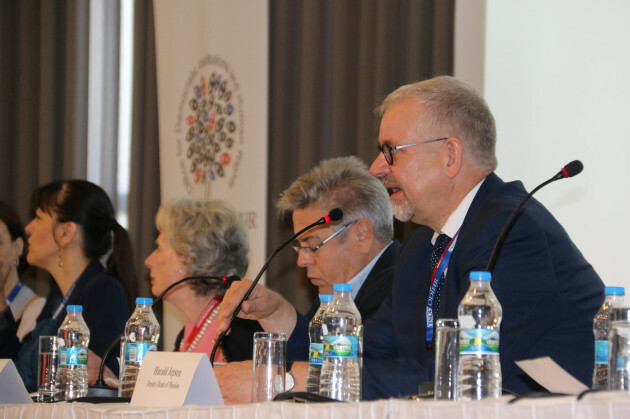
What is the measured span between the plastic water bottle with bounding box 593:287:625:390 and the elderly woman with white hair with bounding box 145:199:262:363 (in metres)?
1.79

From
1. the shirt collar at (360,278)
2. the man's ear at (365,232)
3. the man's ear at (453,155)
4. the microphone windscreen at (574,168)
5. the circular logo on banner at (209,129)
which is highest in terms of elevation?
the circular logo on banner at (209,129)

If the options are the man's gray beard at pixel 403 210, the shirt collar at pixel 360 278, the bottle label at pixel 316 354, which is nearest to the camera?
the bottle label at pixel 316 354

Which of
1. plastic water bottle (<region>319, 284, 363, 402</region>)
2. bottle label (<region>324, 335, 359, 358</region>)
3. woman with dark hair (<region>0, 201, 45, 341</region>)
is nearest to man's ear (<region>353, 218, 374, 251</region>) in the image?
plastic water bottle (<region>319, 284, 363, 402</region>)

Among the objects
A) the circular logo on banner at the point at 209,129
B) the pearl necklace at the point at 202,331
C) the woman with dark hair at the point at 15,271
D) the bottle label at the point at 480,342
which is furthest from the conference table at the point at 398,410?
the circular logo on banner at the point at 209,129

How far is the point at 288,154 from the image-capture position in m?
4.23

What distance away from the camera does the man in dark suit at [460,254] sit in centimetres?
183

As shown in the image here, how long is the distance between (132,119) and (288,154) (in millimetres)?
1276

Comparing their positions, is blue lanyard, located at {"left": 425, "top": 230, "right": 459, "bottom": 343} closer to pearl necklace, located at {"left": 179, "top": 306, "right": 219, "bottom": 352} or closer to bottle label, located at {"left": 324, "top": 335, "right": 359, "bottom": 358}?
bottle label, located at {"left": 324, "top": 335, "right": 359, "bottom": 358}

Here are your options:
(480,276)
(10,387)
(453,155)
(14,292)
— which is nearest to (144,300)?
(10,387)

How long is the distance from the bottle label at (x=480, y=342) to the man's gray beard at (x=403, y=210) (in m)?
0.94

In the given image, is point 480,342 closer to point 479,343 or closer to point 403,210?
point 479,343

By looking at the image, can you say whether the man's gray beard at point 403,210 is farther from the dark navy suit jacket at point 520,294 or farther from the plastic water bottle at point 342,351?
the plastic water bottle at point 342,351

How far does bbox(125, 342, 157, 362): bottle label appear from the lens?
232cm

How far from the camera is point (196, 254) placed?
3.46 meters
